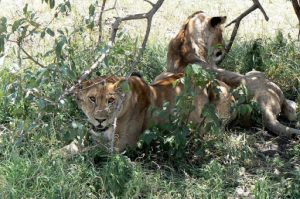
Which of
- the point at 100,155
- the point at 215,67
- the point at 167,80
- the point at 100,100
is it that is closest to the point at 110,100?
the point at 100,100

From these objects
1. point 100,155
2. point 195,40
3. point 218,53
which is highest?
point 195,40

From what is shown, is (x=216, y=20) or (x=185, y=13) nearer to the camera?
(x=216, y=20)

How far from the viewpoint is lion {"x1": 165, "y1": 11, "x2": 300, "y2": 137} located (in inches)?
A: 223

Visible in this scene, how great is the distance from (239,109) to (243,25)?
394cm

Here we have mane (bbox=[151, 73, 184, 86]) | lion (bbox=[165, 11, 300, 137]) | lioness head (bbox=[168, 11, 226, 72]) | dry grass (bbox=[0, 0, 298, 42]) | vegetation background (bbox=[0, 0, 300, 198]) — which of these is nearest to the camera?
vegetation background (bbox=[0, 0, 300, 198])

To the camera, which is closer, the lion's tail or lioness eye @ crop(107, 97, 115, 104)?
lioness eye @ crop(107, 97, 115, 104)

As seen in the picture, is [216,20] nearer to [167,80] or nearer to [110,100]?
[167,80]

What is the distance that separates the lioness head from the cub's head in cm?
170

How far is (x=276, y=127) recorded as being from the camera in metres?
5.46

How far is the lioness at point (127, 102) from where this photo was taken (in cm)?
463

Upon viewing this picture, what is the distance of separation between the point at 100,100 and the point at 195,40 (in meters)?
2.03

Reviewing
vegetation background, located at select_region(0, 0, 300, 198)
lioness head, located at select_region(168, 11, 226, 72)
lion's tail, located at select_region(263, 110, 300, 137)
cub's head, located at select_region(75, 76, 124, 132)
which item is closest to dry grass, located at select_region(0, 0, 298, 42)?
lioness head, located at select_region(168, 11, 226, 72)

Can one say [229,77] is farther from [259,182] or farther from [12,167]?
[12,167]

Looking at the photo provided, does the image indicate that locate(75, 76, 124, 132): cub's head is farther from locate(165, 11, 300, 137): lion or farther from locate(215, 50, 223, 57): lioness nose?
locate(215, 50, 223, 57): lioness nose
